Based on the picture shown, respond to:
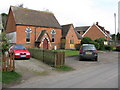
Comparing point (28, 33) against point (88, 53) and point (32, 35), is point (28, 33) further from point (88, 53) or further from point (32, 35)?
point (88, 53)

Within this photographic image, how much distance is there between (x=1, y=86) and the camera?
21.2 ft

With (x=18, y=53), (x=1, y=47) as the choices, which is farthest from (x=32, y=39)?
(x=18, y=53)

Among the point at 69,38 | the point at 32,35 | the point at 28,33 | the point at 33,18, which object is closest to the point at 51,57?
the point at 28,33

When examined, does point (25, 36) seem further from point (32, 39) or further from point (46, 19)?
point (46, 19)

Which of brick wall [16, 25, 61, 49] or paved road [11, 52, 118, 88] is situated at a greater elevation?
brick wall [16, 25, 61, 49]

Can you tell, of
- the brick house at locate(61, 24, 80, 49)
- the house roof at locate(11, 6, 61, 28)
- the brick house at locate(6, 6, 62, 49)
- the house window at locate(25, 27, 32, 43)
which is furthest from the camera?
the brick house at locate(61, 24, 80, 49)

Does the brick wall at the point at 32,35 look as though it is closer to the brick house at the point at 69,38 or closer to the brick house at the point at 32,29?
the brick house at the point at 32,29

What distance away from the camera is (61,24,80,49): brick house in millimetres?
35050

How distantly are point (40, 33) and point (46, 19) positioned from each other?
14.5 feet

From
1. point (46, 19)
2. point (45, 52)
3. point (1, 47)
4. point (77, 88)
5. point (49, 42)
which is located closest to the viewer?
point (77, 88)

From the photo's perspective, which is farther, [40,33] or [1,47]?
[40,33]

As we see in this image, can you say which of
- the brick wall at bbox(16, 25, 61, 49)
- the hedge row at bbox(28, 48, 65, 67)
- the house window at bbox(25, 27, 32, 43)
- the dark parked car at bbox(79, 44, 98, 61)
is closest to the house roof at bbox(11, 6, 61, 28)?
the brick wall at bbox(16, 25, 61, 49)

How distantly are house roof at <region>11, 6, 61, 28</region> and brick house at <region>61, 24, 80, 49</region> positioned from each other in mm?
2714

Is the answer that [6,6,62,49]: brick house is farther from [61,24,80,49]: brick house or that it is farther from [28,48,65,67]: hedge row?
[28,48,65,67]: hedge row
